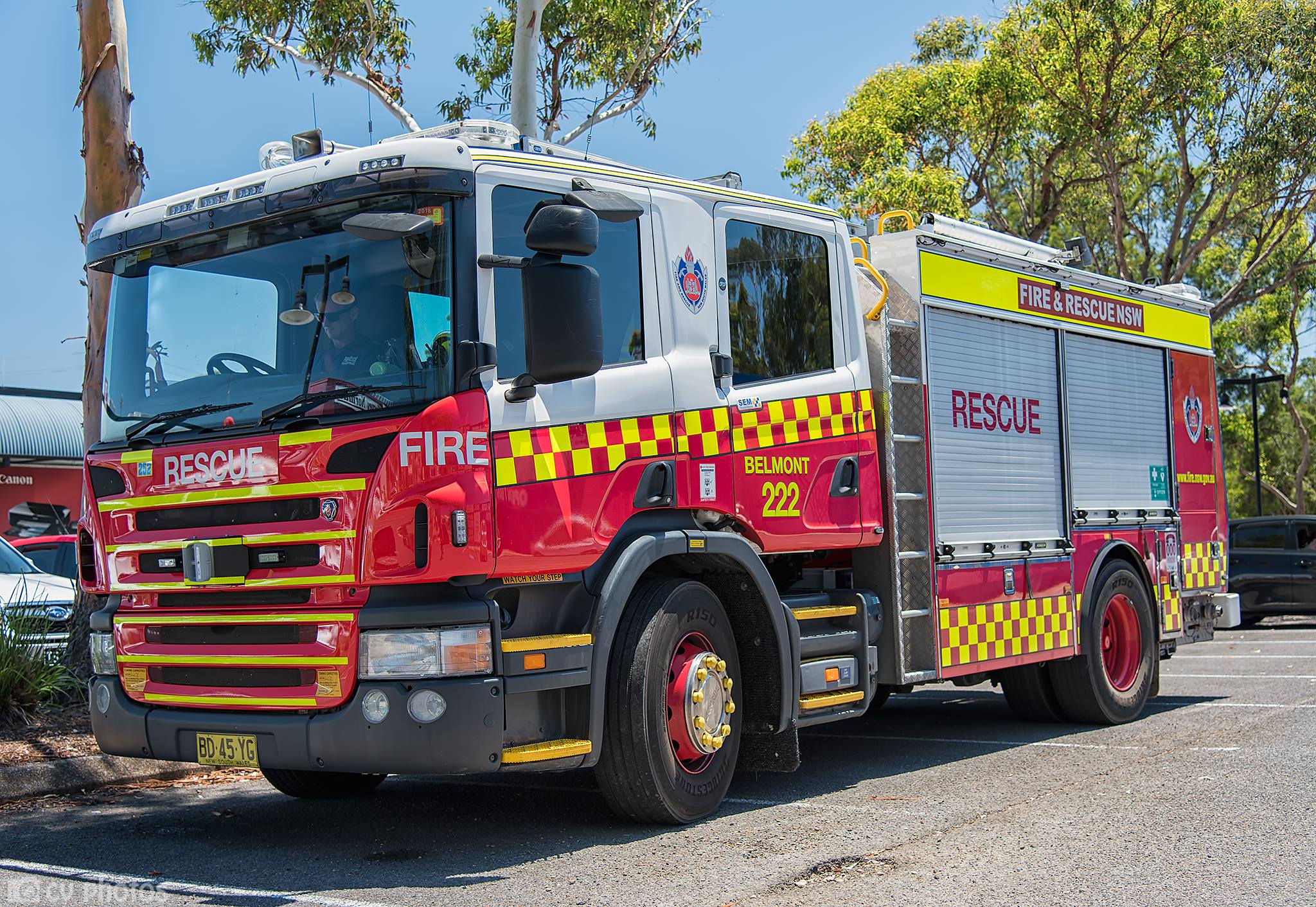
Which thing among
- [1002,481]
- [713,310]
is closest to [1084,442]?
[1002,481]

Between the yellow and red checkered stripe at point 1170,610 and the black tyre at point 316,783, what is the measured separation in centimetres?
617

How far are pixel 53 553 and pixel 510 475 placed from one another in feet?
35.9

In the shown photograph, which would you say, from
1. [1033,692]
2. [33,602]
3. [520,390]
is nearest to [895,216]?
[1033,692]

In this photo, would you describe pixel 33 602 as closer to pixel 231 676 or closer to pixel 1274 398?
pixel 231 676

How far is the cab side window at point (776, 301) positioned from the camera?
22.9 feet

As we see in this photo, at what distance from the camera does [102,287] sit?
31.4 feet

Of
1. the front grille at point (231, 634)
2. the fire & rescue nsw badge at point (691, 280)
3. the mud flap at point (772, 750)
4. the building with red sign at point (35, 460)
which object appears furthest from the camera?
the building with red sign at point (35, 460)

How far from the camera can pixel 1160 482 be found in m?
10.5

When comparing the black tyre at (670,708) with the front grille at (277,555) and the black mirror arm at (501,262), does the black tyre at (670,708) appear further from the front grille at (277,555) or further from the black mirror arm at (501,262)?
the black mirror arm at (501,262)

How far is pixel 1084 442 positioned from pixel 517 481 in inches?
211

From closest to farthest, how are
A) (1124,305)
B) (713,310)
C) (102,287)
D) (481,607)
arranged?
1. (481,607)
2. (713,310)
3. (102,287)
4. (1124,305)

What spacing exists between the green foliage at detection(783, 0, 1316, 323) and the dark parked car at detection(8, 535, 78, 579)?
1362cm

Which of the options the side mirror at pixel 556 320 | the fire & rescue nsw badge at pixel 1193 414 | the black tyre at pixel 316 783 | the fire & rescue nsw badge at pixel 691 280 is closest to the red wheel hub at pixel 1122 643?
the fire & rescue nsw badge at pixel 1193 414

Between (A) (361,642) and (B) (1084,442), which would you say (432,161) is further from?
(B) (1084,442)
